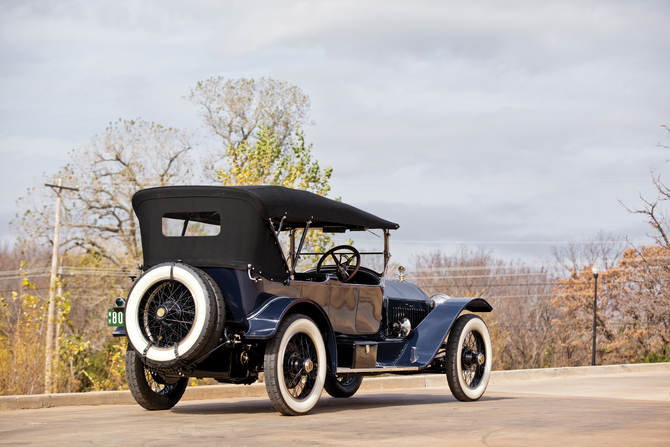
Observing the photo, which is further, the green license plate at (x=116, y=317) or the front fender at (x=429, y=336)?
the front fender at (x=429, y=336)

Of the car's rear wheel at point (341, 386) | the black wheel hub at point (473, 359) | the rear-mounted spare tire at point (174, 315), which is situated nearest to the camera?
the rear-mounted spare tire at point (174, 315)

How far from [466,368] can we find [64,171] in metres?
31.4

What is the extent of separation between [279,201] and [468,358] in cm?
336

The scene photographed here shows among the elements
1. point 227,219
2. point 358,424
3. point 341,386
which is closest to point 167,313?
point 227,219

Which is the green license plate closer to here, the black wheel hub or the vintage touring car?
the vintage touring car

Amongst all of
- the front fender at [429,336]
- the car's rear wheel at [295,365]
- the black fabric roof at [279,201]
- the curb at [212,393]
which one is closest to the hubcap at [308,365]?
the car's rear wheel at [295,365]

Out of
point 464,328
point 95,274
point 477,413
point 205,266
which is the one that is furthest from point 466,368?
point 95,274

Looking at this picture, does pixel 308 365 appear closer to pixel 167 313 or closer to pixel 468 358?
pixel 167 313

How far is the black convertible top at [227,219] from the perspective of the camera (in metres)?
7.27

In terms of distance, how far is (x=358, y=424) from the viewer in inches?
258

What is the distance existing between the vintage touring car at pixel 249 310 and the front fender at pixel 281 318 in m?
0.01

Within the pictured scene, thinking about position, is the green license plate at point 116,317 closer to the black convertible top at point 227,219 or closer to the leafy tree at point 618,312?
the black convertible top at point 227,219

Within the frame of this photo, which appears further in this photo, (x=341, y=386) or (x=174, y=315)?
(x=341, y=386)

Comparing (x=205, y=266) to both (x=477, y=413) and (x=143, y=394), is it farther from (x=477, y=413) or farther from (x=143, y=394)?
(x=477, y=413)
